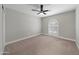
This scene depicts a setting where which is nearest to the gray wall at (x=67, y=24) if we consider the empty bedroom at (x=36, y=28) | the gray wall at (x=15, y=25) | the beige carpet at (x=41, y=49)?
the empty bedroom at (x=36, y=28)

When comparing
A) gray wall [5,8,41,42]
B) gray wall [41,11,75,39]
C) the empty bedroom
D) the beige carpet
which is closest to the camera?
the beige carpet

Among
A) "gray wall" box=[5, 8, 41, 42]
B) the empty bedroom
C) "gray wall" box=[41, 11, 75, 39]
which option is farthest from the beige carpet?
"gray wall" box=[41, 11, 75, 39]

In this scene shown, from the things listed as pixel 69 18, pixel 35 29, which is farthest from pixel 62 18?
pixel 35 29

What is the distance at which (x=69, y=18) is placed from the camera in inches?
112

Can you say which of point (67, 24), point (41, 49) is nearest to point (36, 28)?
point (67, 24)

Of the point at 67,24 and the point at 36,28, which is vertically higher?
the point at 67,24

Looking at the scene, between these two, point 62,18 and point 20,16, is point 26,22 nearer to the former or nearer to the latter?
point 20,16

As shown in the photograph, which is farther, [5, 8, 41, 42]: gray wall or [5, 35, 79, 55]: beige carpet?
[5, 8, 41, 42]: gray wall

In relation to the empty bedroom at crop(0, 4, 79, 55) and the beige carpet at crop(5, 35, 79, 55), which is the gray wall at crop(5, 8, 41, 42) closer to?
the empty bedroom at crop(0, 4, 79, 55)

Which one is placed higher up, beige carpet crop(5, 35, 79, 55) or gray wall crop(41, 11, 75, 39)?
gray wall crop(41, 11, 75, 39)

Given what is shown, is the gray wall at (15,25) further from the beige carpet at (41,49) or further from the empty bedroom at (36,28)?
the beige carpet at (41,49)

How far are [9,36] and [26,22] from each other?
43.7 inches

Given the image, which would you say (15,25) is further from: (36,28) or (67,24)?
(67,24)
